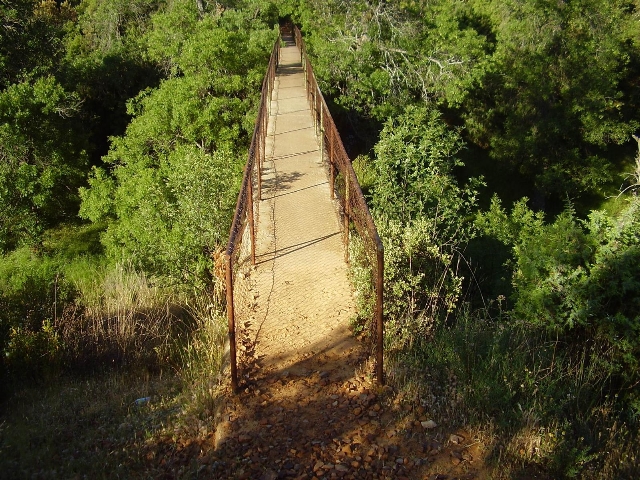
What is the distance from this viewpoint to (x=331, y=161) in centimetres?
948

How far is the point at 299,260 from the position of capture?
25.2ft

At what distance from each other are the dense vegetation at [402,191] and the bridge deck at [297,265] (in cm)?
67

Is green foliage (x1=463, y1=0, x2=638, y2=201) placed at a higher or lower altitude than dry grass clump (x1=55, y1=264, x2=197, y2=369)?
higher

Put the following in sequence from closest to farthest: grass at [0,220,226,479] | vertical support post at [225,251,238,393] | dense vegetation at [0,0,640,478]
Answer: vertical support post at [225,251,238,393] → grass at [0,220,226,479] → dense vegetation at [0,0,640,478]

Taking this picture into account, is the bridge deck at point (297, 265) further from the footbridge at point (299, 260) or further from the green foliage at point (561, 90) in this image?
the green foliage at point (561, 90)

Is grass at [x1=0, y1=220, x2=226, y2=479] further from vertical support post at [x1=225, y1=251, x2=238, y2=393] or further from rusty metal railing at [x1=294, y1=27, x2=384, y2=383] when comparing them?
rusty metal railing at [x1=294, y1=27, x2=384, y2=383]

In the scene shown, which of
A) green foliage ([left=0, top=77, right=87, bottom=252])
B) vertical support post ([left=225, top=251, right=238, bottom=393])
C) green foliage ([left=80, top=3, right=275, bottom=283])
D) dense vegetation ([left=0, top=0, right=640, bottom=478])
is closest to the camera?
vertical support post ([left=225, top=251, right=238, bottom=393])

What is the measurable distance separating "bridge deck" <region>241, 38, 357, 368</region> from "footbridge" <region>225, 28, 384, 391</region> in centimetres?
1

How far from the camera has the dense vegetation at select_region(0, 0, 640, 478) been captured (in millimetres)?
5355

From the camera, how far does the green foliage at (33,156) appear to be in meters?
16.9

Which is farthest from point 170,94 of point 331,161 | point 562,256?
point 562,256

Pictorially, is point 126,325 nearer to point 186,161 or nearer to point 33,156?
point 186,161

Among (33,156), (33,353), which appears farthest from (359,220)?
(33,156)

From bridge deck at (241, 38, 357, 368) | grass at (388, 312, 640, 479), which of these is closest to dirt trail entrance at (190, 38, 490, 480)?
bridge deck at (241, 38, 357, 368)
